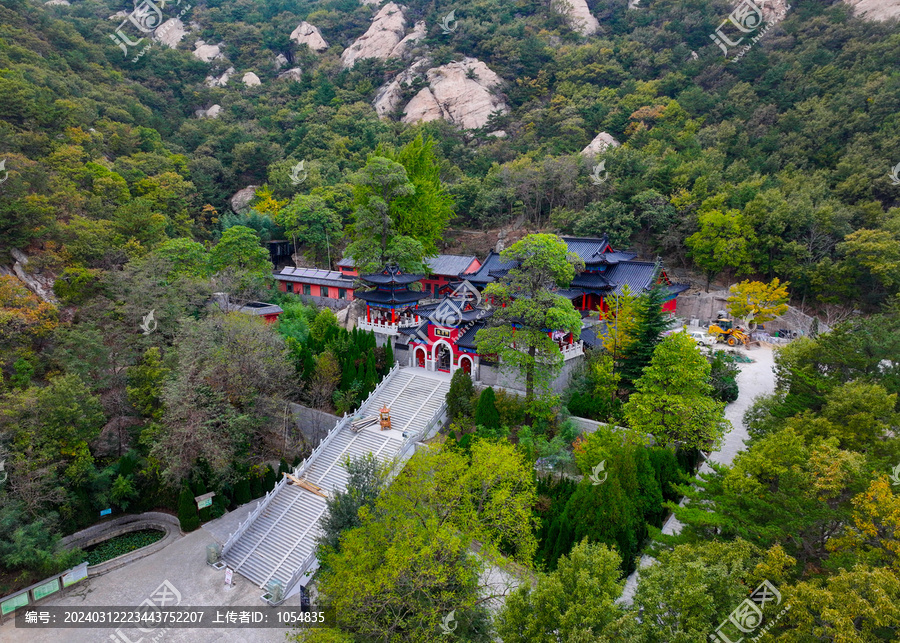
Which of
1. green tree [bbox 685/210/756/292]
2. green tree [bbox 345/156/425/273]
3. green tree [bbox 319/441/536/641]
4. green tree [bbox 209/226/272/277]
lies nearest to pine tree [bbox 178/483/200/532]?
green tree [bbox 319/441/536/641]

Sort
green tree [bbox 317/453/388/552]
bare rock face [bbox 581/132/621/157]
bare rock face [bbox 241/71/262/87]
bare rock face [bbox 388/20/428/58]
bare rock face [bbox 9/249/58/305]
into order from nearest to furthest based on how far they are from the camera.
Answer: green tree [bbox 317/453/388/552] → bare rock face [bbox 9/249/58/305] → bare rock face [bbox 581/132/621/157] → bare rock face [bbox 388/20/428/58] → bare rock face [bbox 241/71/262/87]

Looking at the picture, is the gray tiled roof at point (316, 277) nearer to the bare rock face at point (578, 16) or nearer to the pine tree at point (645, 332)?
the pine tree at point (645, 332)

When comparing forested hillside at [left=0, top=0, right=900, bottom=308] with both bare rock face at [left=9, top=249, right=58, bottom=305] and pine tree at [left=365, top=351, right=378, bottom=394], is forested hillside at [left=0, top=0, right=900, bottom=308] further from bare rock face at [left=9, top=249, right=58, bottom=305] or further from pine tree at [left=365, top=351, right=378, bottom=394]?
pine tree at [left=365, top=351, right=378, bottom=394]

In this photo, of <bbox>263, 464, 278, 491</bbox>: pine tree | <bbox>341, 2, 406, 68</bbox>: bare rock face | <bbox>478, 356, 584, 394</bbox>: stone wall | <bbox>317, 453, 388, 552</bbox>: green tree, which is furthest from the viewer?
<bbox>341, 2, 406, 68</bbox>: bare rock face

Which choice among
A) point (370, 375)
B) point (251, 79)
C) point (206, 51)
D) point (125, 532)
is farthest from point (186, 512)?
point (206, 51)

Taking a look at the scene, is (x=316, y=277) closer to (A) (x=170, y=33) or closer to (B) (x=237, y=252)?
(B) (x=237, y=252)

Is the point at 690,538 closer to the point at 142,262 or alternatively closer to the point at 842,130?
the point at 142,262

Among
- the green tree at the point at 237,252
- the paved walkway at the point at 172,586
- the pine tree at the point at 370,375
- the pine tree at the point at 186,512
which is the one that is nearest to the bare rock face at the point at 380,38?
the green tree at the point at 237,252
